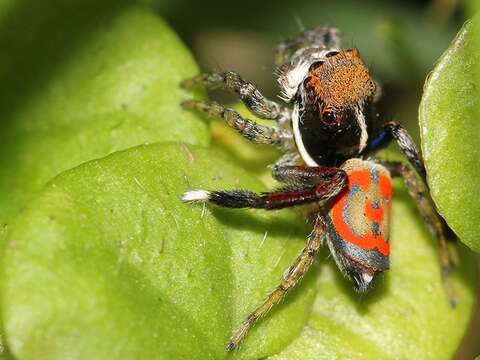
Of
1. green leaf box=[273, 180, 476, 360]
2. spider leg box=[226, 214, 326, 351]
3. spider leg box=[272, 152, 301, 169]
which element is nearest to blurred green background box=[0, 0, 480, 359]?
spider leg box=[272, 152, 301, 169]

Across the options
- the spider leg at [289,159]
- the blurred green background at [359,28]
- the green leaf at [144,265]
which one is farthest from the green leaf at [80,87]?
the blurred green background at [359,28]

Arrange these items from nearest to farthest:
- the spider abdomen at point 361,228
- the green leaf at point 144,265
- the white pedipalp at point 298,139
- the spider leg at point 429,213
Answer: the green leaf at point 144,265, the spider abdomen at point 361,228, the spider leg at point 429,213, the white pedipalp at point 298,139

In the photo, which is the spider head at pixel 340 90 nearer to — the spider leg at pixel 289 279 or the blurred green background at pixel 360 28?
the spider leg at pixel 289 279

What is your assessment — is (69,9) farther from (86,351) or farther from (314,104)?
(86,351)

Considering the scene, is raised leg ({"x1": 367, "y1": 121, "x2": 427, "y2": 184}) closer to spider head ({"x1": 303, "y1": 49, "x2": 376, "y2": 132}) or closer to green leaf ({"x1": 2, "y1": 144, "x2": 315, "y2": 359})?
spider head ({"x1": 303, "y1": 49, "x2": 376, "y2": 132})

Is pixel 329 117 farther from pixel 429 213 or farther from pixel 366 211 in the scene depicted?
pixel 429 213

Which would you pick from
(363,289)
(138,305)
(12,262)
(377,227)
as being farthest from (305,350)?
(12,262)
